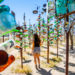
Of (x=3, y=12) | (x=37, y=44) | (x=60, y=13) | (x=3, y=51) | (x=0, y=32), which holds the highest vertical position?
(x=60, y=13)

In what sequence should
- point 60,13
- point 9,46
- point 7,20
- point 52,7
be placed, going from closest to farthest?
point 7,20, point 9,46, point 60,13, point 52,7

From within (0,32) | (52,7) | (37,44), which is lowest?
(37,44)

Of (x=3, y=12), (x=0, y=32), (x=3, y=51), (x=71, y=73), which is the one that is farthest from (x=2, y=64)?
(x=71, y=73)

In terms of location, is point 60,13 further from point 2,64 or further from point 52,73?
point 52,73

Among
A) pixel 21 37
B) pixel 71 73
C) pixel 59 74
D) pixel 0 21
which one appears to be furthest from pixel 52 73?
pixel 0 21

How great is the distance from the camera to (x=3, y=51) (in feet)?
2.04

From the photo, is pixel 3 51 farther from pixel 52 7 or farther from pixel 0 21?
pixel 52 7

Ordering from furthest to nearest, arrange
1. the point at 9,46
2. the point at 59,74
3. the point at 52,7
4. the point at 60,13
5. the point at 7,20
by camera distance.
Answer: the point at 59,74 < the point at 52,7 < the point at 60,13 < the point at 9,46 < the point at 7,20

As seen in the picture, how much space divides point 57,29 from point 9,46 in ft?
15.3

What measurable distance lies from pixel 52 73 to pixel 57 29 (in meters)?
2.61

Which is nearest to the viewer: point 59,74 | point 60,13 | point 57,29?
point 60,13

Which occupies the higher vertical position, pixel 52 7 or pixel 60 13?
pixel 52 7

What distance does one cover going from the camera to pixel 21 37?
3.54 metres

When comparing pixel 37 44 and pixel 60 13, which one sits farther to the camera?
pixel 37 44
